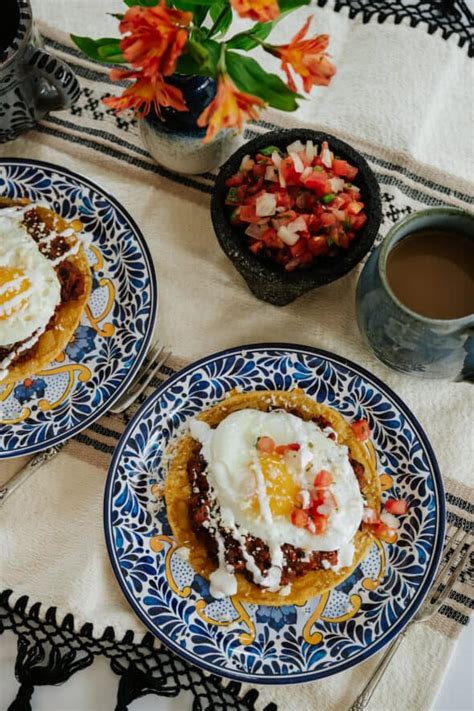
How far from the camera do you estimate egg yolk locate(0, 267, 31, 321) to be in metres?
2.39

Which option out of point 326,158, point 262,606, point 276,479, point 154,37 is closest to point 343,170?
point 326,158

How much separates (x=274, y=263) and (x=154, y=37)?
0.85m

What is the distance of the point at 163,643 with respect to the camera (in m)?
2.25

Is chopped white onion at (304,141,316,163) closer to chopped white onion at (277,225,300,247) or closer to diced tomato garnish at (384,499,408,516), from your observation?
chopped white onion at (277,225,300,247)

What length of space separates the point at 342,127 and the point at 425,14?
22.1 inches

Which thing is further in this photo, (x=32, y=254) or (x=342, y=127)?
(x=342, y=127)

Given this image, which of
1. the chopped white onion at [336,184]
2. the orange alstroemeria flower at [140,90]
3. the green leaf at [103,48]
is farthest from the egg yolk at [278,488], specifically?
the green leaf at [103,48]

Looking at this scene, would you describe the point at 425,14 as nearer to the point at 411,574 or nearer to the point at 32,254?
the point at 32,254

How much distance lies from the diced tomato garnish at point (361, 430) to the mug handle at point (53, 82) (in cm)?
141

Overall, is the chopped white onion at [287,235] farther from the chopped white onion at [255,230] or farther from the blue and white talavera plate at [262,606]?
the blue and white talavera plate at [262,606]

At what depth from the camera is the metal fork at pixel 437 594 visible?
229 cm

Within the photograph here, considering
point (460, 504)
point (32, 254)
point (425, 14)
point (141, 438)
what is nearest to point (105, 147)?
point (32, 254)

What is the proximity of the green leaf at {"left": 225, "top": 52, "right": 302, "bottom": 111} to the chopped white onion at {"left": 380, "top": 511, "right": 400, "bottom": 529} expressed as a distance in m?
1.23

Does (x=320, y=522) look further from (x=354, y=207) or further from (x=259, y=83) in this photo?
(x=259, y=83)
